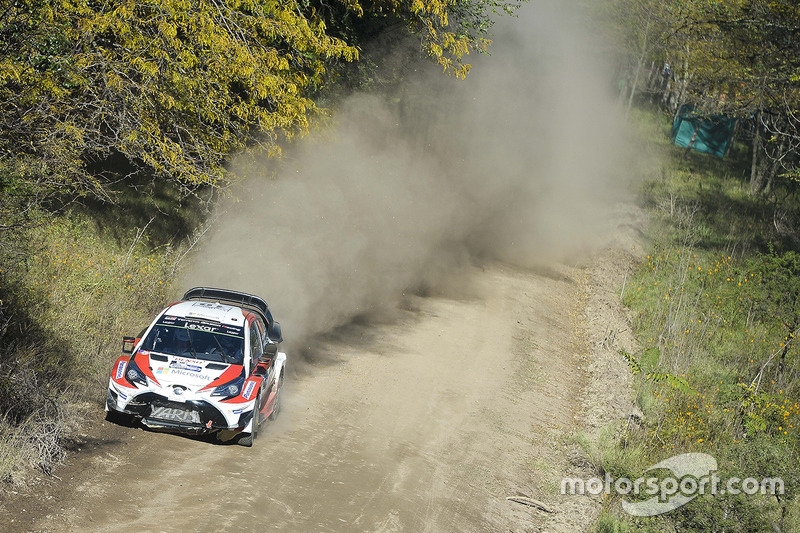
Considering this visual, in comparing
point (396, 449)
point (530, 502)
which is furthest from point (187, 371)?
point (530, 502)

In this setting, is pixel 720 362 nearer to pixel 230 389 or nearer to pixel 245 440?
pixel 245 440

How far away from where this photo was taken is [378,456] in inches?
408

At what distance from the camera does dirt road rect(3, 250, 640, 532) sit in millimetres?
7746

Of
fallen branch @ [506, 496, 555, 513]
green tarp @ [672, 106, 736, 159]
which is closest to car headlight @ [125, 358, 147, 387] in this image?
fallen branch @ [506, 496, 555, 513]

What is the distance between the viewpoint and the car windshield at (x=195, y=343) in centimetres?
986

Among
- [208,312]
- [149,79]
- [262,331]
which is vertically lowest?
[262,331]

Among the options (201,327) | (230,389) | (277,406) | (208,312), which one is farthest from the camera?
(277,406)

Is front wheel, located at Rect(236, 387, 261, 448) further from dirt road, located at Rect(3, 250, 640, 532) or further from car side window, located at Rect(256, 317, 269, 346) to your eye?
car side window, located at Rect(256, 317, 269, 346)

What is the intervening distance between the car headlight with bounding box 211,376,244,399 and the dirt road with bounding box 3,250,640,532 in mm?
791

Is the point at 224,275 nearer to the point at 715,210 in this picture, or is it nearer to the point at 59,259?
the point at 59,259

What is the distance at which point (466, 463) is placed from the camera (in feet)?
35.5

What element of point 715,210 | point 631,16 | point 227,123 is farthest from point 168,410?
point 631,16

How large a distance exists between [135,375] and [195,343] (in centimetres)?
102

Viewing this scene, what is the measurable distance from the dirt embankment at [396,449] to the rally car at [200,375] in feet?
1.44
